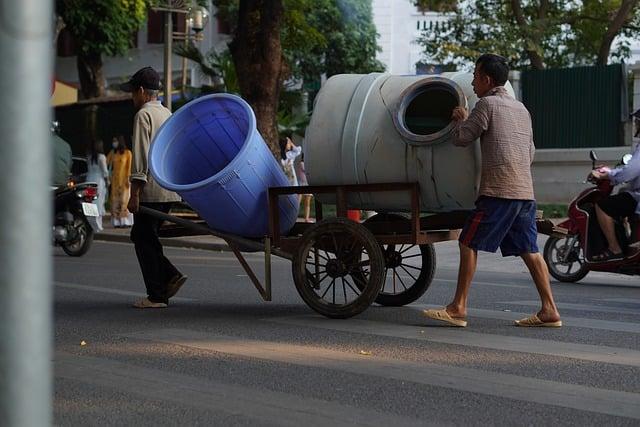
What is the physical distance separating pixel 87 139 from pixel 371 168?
2526 cm

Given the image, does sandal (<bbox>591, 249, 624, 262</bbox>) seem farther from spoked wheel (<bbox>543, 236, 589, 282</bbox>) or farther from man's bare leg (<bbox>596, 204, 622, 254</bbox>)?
spoked wheel (<bbox>543, 236, 589, 282</bbox>)

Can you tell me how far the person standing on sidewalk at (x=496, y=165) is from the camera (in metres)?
7.02

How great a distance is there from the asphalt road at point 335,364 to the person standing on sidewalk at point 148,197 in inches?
8.2

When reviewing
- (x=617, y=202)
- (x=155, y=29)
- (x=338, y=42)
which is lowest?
(x=617, y=202)

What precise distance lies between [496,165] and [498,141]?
0.15 metres

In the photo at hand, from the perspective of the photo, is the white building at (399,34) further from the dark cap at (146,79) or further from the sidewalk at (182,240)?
the dark cap at (146,79)

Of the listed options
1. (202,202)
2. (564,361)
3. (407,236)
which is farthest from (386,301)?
(564,361)

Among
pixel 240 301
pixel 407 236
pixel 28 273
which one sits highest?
pixel 28 273

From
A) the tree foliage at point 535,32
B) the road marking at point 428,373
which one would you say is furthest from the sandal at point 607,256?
the tree foliage at point 535,32

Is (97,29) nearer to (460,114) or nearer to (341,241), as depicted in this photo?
(341,241)

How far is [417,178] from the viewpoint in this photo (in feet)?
24.5

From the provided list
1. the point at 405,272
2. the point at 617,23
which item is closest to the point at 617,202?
the point at 405,272

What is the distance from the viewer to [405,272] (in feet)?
27.9

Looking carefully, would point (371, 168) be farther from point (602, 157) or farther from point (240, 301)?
point (602, 157)
